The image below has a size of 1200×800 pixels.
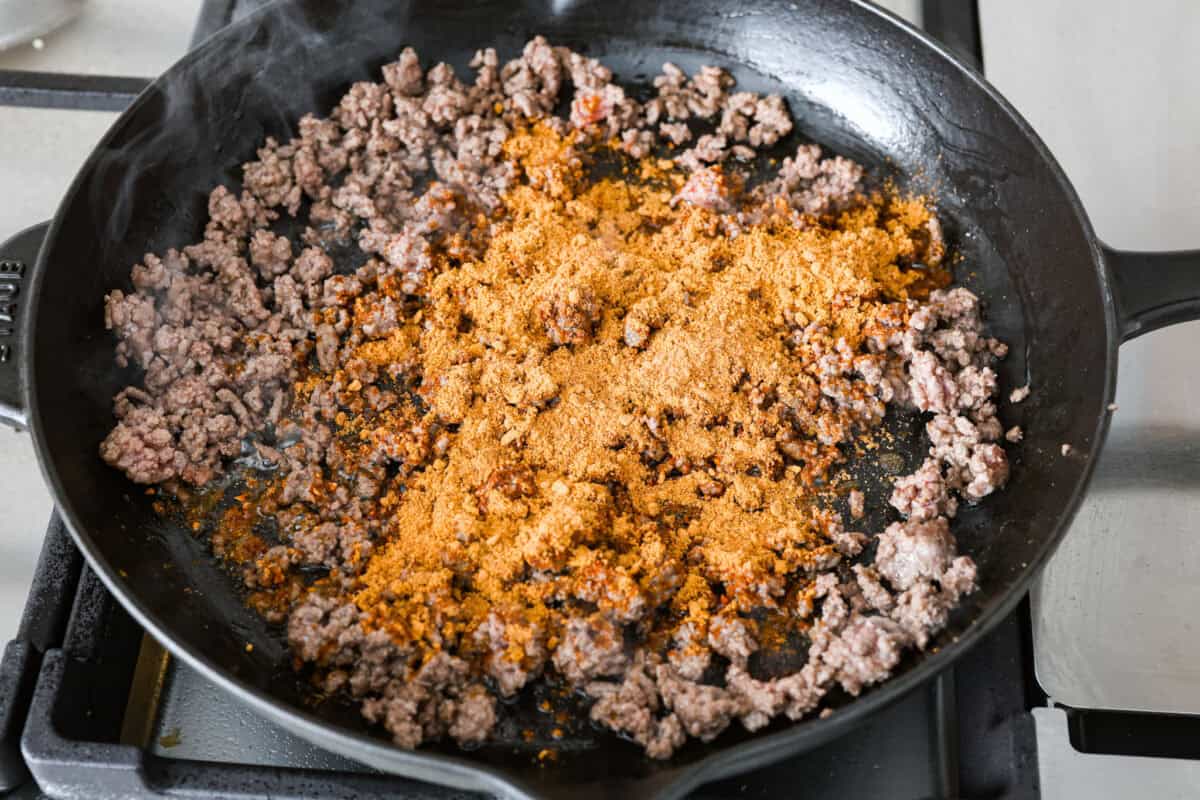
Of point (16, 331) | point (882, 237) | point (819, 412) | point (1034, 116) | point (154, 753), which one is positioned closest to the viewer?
point (154, 753)

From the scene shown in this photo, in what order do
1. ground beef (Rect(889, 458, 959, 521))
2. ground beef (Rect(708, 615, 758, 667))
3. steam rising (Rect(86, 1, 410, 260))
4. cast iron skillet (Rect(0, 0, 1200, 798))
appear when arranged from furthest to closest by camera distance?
1. steam rising (Rect(86, 1, 410, 260))
2. ground beef (Rect(889, 458, 959, 521))
3. ground beef (Rect(708, 615, 758, 667))
4. cast iron skillet (Rect(0, 0, 1200, 798))

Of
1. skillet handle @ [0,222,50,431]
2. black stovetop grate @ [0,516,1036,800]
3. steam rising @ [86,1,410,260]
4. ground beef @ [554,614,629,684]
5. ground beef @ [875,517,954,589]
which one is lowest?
black stovetop grate @ [0,516,1036,800]

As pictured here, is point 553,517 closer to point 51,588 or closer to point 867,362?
point 867,362

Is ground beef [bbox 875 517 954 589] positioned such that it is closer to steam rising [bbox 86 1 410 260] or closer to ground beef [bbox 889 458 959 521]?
ground beef [bbox 889 458 959 521]

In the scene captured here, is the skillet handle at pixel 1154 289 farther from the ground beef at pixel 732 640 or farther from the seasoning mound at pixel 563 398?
the ground beef at pixel 732 640

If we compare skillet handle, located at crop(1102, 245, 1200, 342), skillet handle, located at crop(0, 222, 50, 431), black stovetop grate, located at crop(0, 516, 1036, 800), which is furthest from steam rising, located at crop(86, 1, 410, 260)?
skillet handle, located at crop(1102, 245, 1200, 342)

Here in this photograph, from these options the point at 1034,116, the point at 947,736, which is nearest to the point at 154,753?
the point at 947,736

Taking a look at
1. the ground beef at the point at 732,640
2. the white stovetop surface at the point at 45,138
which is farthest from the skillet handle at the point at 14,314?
the ground beef at the point at 732,640

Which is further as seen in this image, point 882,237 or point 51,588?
point 882,237
